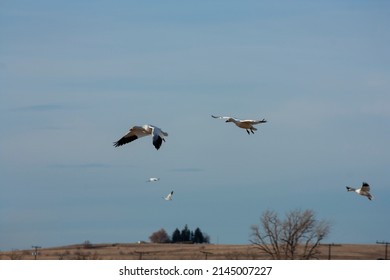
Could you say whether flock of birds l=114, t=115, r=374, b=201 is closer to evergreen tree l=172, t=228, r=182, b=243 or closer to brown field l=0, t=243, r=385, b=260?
brown field l=0, t=243, r=385, b=260

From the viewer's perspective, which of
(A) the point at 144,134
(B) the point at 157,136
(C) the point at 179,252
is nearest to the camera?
(B) the point at 157,136

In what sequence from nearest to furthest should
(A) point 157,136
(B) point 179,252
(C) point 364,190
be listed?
(A) point 157,136
(C) point 364,190
(B) point 179,252

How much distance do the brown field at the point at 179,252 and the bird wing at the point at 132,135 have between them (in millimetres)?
24123

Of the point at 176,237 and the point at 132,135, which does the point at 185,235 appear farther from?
the point at 132,135

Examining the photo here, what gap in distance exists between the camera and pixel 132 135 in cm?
3153

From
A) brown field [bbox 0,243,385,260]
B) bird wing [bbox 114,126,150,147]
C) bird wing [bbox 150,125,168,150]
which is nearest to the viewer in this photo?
bird wing [bbox 150,125,168,150]

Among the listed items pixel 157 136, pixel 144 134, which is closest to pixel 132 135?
pixel 144 134

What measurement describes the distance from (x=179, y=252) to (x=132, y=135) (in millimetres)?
42261

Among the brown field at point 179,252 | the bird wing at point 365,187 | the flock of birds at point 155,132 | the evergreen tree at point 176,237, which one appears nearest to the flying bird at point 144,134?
the flock of birds at point 155,132

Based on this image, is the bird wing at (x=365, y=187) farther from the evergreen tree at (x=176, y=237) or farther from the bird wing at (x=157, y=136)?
the evergreen tree at (x=176, y=237)

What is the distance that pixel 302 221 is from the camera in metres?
58.1

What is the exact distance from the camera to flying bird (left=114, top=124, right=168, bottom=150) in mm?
27766

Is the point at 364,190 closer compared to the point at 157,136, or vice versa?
the point at 157,136

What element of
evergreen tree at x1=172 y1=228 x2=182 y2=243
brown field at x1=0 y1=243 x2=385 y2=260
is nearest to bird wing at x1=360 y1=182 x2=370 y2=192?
brown field at x1=0 y1=243 x2=385 y2=260
